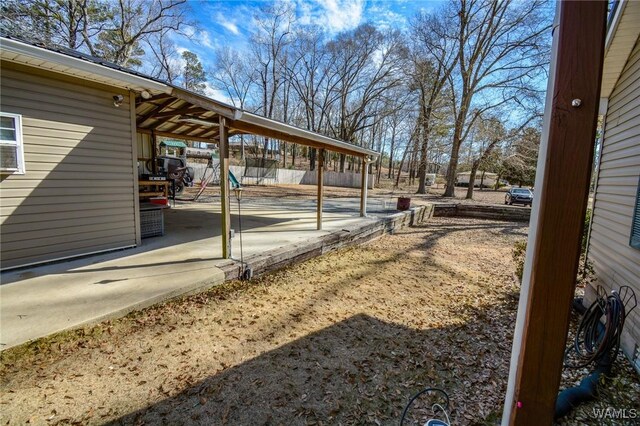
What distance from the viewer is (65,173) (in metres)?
3.94

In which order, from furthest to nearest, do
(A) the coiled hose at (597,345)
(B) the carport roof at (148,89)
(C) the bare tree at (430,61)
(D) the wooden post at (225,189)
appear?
(C) the bare tree at (430,61), (D) the wooden post at (225,189), (B) the carport roof at (148,89), (A) the coiled hose at (597,345)

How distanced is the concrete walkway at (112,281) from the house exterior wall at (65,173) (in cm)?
33

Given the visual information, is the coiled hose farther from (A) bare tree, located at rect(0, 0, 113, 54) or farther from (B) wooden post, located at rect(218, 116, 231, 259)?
(A) bare tree, located at rect(0, 0, 113, 54)

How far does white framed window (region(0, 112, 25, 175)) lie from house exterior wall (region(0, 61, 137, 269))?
71 mm

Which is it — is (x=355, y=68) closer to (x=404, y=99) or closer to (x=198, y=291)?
(x=404, y=99)

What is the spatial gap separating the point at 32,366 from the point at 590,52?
3795 millimetres

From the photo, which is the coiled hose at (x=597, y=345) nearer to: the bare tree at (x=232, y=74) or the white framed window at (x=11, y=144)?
the white framed window at (x=11, y=144)

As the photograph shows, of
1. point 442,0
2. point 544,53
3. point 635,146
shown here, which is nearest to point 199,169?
point 442,0

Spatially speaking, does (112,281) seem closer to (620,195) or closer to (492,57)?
(620,195)

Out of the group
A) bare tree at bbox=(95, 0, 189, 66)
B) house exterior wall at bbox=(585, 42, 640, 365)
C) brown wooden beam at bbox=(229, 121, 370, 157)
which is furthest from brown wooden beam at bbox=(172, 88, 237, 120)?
bare tree at bbox=(95, 0, 189, 66)

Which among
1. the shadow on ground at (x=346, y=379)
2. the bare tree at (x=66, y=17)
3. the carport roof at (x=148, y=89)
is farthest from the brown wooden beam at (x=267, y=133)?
the bare tree at (x=66, y=17)

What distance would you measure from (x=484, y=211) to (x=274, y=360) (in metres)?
12.7

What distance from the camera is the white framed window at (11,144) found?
3.40 m

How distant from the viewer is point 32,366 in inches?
86.4
